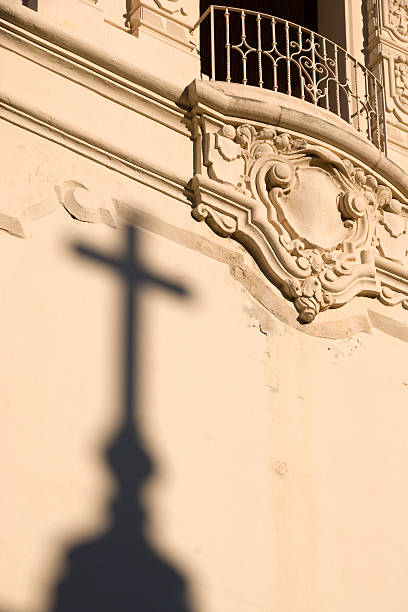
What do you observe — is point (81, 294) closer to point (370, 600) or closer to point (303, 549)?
point (303, 549)

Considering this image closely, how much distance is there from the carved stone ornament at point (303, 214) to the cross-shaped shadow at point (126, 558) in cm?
112

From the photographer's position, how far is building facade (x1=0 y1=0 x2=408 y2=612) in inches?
265

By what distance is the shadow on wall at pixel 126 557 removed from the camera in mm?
6445

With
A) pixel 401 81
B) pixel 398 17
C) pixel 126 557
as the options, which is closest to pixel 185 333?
pixel 126 557

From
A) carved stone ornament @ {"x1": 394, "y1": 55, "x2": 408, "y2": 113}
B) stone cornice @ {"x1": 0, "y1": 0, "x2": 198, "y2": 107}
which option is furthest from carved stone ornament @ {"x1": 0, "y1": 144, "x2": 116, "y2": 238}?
carved stone ornament @ {"x1": 394, "y1": 55, "x2": 408, "y2": 113}

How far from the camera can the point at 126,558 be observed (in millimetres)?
6660

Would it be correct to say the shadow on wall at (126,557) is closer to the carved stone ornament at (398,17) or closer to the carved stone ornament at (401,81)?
the carved stone ornament at (401,81)

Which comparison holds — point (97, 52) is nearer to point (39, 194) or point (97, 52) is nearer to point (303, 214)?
point (39, 194)

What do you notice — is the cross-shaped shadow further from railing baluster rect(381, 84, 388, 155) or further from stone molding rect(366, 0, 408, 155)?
stone molding rect(366, 0, 408, 155)

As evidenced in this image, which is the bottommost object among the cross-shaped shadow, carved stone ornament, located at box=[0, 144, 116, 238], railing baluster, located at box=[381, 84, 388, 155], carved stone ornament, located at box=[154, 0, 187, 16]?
the cross-shaped shadow

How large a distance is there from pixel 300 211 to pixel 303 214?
3cm

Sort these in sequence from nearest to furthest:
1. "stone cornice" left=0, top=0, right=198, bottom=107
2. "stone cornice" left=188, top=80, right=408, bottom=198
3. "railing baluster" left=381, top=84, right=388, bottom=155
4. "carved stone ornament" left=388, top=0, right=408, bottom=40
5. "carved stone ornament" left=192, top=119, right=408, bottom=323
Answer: "stone cornice" left=0, top=0, right=198, bottom=107
"carved stone ornament" left=192, top=119, right=408, bottom=323
"stone cornice" left=188, top=80, right=408, bottom=198
"railing baluster" left=381, top=84, right=388, bottom=155
"carved stone ornament" left=388, top=0, right=408, bottom=40

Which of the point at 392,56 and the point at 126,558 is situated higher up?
the point at 392,56

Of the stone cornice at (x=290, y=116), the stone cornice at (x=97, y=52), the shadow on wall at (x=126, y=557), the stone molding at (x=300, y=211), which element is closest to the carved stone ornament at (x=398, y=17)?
the stone cornice at (x=290, y=116)
